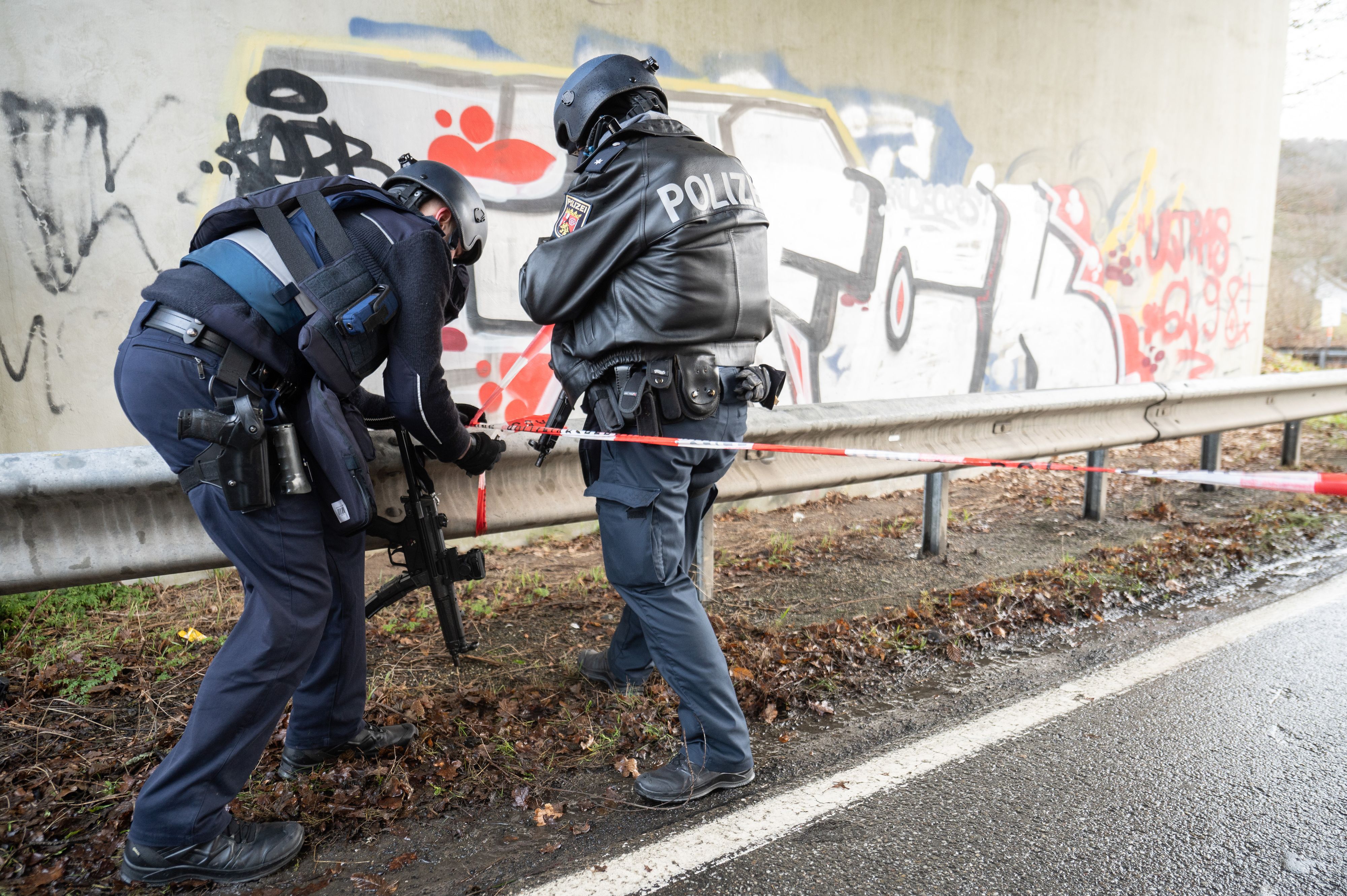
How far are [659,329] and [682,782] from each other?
1.30m

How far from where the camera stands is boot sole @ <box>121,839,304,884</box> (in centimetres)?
197

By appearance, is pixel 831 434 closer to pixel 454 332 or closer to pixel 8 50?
pixel 454 332

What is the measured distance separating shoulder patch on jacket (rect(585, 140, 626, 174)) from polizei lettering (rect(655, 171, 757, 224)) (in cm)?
19

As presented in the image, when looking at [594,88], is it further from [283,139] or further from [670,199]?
[283,139]

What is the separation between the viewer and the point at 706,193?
7.96 feet

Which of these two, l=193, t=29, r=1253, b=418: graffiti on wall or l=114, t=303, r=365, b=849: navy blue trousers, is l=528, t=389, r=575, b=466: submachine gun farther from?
l=193, t=29, r=1253, b=418: graffiti on wall

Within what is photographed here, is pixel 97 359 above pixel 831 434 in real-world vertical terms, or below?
above

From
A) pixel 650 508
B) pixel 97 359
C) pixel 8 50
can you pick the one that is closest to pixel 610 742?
pixel 650 508

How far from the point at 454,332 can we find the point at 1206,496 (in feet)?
18.4

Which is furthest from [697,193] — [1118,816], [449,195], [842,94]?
[842,94]

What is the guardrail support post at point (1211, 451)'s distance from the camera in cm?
613

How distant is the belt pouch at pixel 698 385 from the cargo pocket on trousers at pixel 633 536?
269 mm

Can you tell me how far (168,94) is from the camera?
164 inches

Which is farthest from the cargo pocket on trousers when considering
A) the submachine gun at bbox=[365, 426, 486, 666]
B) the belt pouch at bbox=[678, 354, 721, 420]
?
the submachine gun at bbox=[365, 426, 486, 666]
